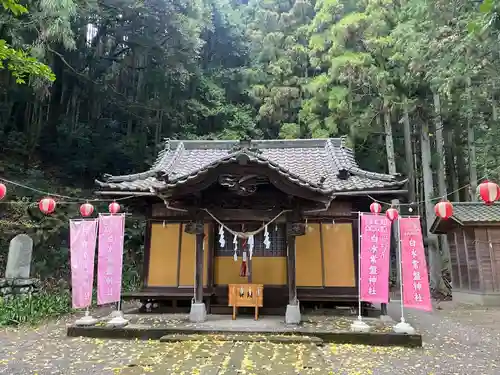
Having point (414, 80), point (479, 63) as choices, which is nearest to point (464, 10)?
point (479, 63)

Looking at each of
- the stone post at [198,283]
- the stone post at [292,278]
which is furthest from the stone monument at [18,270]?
the stone post at [292,278]

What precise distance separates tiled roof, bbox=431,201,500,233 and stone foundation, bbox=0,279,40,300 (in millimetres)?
14602

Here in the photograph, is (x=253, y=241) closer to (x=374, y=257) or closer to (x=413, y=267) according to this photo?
(x=374, y=257)

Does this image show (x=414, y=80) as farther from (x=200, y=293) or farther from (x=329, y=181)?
(x=200, y=293)

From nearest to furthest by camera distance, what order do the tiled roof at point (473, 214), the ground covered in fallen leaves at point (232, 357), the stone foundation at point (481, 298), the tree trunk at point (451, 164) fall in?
1. the ground covered in fallen leaves at point (232, 357)
2. the stone foundation at point (481, 298)
3. the tiled roof at point (473, 214)
4. the tree trunk at point (451, 164)

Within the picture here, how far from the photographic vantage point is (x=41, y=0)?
11.6 meters

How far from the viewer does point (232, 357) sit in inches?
230

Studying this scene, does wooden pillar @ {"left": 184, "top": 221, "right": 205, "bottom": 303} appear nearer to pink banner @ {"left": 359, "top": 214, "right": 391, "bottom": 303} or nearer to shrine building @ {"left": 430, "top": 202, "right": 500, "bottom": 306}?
pink banner @ {"left": 359, "top": 214, "right": 391, "bottom": 303}

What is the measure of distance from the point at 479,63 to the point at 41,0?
12937 mm

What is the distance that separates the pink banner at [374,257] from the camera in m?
7.77

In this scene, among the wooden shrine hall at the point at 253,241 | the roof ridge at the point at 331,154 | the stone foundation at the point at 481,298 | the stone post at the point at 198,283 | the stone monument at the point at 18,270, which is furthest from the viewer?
the stone foundation at the point at 481,298

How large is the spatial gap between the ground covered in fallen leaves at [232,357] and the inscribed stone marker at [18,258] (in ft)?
12.3

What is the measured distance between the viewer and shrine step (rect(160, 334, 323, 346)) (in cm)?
675

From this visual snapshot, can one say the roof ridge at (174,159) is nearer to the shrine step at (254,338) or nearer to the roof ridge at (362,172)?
the shrine step at (254,338)
